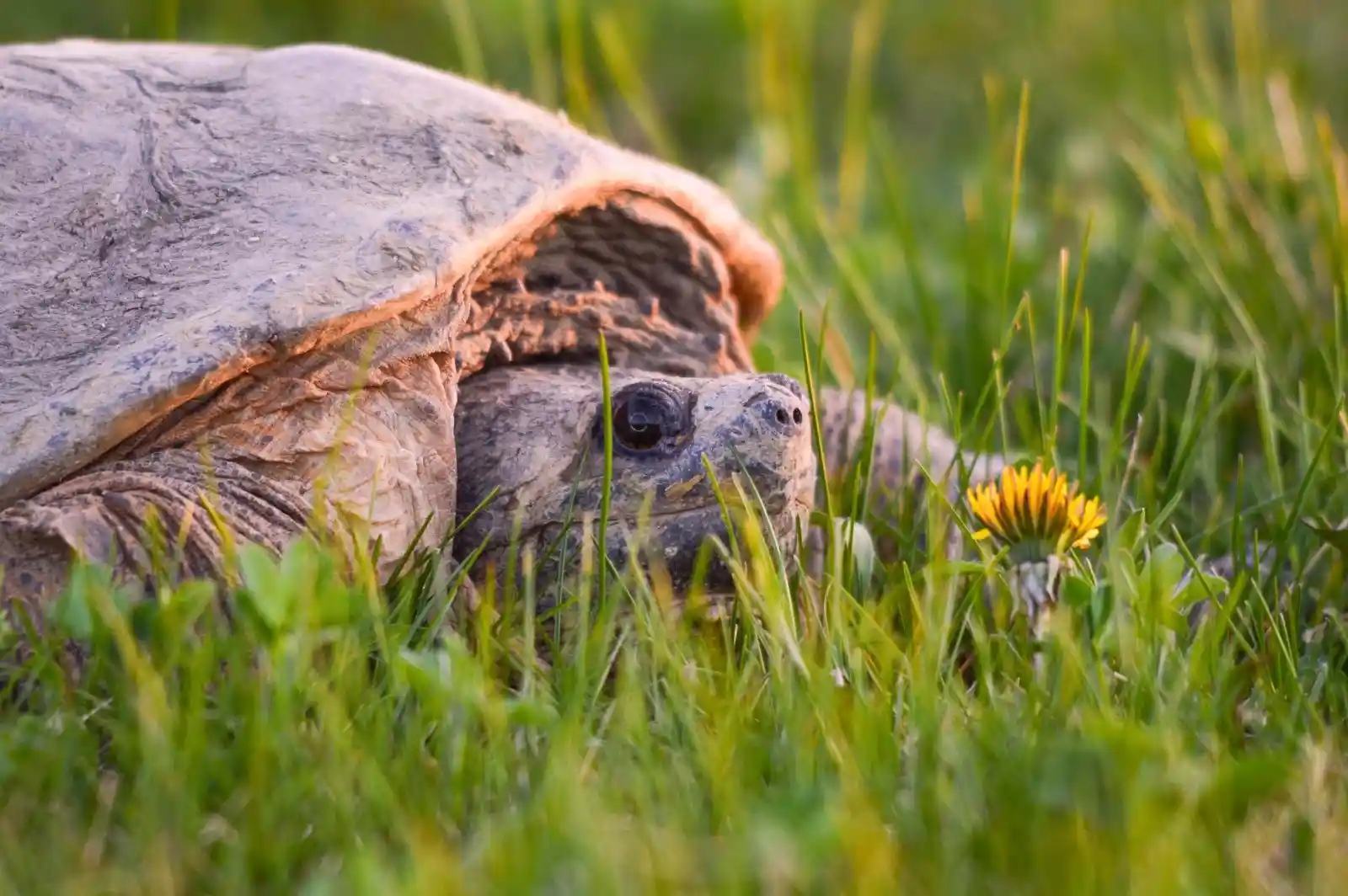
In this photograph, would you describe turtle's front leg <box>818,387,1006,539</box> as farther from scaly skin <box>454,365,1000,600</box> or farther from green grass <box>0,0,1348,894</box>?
scaly skin <box>454,365,1000,600</box>

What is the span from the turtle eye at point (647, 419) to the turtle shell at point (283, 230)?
0.25 metres

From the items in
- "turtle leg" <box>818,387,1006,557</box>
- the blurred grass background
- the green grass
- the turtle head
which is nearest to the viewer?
the green grass

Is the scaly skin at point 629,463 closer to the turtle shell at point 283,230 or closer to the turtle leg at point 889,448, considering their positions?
the turtle shell at point 283,230

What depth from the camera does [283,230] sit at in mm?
1863

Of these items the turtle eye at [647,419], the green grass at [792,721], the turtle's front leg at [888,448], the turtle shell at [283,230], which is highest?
the turtle shell at [283,230]

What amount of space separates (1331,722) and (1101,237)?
2.30 metres

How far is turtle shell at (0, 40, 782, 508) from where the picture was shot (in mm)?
1718

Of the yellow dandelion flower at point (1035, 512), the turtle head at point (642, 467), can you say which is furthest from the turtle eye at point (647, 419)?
the yellow dandelion flower at point (1035, 512)

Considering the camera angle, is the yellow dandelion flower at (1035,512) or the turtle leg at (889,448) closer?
the yellow dandelion flower at (1035,512)

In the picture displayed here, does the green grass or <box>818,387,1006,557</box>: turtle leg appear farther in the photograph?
<box>818,387,1006,557</box>: turtle leg

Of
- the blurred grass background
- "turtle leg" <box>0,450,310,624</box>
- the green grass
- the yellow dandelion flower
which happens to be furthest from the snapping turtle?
the blurred grass background

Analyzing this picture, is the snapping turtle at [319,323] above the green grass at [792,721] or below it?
above

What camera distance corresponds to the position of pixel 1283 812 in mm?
1300

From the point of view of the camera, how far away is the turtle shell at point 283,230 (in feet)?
5.64
